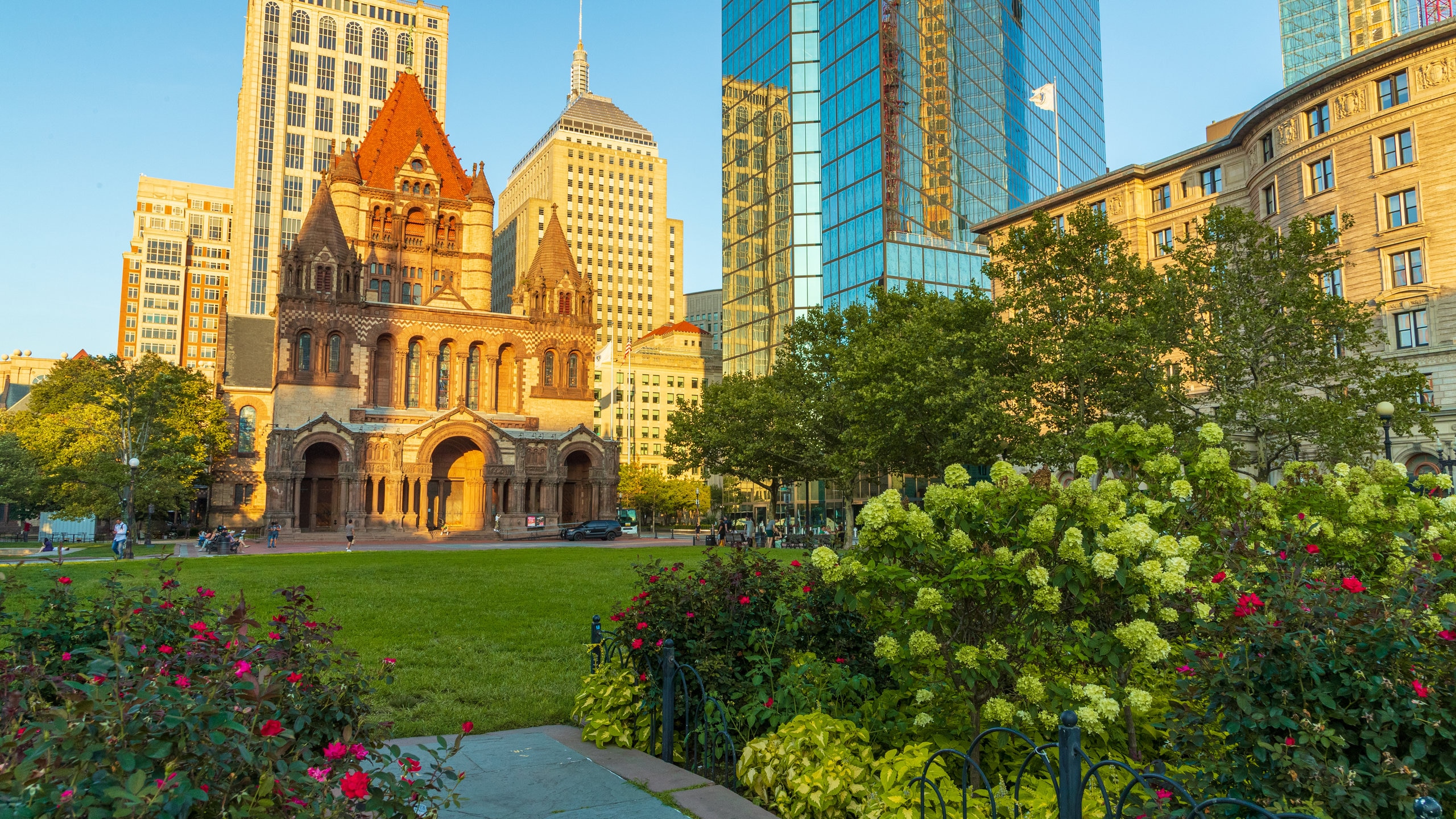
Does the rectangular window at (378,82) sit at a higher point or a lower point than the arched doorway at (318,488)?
higher

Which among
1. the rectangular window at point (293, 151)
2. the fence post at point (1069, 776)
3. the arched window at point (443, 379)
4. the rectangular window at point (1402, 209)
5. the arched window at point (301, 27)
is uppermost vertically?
the arched window at point (301, 27)

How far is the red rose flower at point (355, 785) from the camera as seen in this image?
10.9ft

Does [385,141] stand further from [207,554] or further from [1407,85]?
[1407,85]

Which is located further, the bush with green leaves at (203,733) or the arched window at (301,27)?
the arched window at (301,27)

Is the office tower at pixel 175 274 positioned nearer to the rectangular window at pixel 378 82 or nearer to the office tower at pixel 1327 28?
the rectangular window at pixel 378 82

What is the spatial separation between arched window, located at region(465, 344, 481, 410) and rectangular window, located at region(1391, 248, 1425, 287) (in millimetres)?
56277

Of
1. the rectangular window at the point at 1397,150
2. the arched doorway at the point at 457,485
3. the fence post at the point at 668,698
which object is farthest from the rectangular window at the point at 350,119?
the fence post at the point at 668,698

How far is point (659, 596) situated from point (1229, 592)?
4.77 metres

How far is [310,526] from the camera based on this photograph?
5806 cm

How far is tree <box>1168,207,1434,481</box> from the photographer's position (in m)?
25.1

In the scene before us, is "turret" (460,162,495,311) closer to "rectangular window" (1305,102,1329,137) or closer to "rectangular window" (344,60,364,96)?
"rectangular window" (344,60,364,96)

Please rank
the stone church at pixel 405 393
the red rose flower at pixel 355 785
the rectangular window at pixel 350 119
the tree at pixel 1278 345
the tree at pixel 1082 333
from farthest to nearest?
1. the rectangular window at pixel 350 119
2. the stone church at pixel 405 393
3. the tree at pixel 1082 333
4. the tree at pixel 1278 345
5. the red rose flower at pixel 355 785

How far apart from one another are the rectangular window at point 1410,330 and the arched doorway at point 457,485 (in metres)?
53.8

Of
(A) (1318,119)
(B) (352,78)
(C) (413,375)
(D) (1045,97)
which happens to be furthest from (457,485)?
(B) (352,78)
